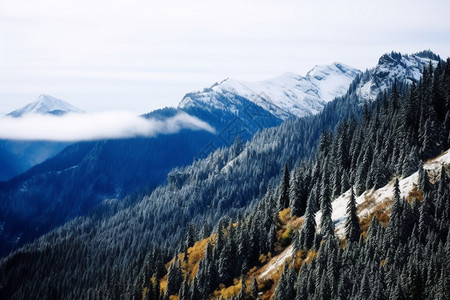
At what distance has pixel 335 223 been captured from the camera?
11556 centimetres

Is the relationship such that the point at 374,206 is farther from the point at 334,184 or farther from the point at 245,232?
the point at 245,232

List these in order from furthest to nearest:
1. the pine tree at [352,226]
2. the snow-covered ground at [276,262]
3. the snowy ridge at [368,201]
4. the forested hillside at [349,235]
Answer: the snow-covered ground at [276,262], the snowy ridge at [368,201], the pine tree at [352,226], the forested hillside at [349,235]

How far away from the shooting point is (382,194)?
373 ft

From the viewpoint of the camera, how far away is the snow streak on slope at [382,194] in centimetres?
10938

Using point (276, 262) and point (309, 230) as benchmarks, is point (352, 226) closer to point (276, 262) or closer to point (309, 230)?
point (309, 230)

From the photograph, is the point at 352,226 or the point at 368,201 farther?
the point at 368,201

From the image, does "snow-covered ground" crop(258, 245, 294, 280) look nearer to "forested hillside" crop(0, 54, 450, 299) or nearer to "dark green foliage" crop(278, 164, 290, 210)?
"forested hillside" crop(0, 54, 450, 299)

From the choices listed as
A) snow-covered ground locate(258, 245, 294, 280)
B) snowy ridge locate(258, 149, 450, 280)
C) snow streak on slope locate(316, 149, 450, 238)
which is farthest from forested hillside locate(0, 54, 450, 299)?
snow-covered ground locate(258, 245, 294, 280)

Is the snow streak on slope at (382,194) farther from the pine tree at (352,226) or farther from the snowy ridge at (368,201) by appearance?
the pine tree at (352,226)

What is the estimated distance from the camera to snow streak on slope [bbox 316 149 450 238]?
109381mm

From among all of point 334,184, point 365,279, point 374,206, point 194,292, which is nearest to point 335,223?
point 374,206

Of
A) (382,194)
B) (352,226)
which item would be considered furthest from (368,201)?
(352,226)

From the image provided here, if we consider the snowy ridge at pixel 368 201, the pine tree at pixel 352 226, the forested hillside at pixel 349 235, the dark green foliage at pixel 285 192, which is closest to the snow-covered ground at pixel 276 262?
the snowy ridge at pixel 368 201

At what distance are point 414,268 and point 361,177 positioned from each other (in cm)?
4379
